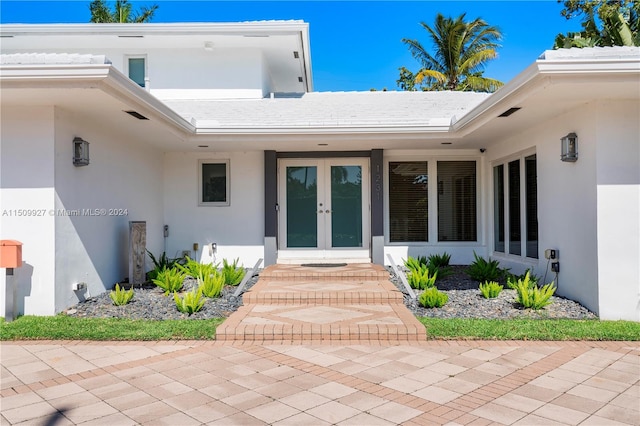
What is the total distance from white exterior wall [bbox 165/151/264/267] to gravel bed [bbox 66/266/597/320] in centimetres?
323

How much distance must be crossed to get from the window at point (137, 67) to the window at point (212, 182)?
133 inches

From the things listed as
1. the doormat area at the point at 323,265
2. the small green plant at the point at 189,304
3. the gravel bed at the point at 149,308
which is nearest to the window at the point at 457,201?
the doormat area at the point at 323,265

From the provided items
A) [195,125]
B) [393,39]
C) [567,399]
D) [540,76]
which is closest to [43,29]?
[195,125]

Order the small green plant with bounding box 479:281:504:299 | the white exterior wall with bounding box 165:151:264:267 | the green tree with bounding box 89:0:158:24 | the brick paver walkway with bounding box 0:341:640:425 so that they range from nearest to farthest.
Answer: the brick paver walkway with bounding box 0:341:640:425, the small green plant with bounding box 479:281:504:299, the white exterior wall with bounding box 165:151:264:267, the green tree with bounding box 89:0:158:24

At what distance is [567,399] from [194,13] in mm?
16177

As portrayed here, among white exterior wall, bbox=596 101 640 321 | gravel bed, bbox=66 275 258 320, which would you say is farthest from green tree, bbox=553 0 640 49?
gravel bed, bbox=66 275 258 320

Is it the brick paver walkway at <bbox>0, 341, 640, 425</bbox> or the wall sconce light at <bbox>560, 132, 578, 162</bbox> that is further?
the wall sconce light at <bbox>560, 132, 578, 162</bbox>

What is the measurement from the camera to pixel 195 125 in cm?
955

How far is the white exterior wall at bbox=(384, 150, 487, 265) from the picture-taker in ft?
37.4

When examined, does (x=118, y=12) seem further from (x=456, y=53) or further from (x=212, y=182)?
(x=212, y=182)

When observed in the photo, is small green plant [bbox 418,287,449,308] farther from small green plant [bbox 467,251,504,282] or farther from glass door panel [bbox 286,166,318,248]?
glass door panel [bbox 286,166,318,248]

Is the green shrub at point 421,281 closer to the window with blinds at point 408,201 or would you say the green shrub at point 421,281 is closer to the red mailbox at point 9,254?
the window with blinds at point 408,201

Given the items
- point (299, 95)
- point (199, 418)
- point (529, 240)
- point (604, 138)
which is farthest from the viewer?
point (299, 95)

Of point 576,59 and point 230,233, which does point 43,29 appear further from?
point 576,59
